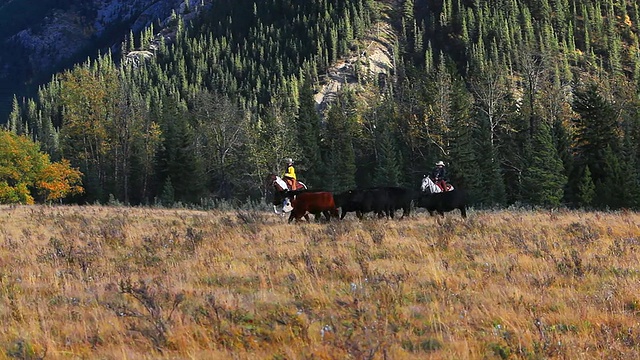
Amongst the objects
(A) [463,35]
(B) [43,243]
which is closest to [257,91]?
(A) [463,35]

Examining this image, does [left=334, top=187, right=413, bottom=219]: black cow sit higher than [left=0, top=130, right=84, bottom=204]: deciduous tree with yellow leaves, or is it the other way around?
[left=0, top=130, right=84, bottom=204]: deciduous tree with yellow leaves

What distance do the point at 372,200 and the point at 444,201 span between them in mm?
3116

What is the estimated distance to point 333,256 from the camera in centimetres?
999

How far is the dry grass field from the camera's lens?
16.8 ft

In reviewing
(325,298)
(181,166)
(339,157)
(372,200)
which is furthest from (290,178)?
(339,157)

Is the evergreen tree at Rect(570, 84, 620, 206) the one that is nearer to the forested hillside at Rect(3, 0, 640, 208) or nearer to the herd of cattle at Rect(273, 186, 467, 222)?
the forested hillside at Rect(3, 0, 640, 208)

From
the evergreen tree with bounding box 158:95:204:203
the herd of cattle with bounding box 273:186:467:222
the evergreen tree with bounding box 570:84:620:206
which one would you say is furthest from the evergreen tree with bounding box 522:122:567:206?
the evergreen tree with bounding box 158:95:204:203

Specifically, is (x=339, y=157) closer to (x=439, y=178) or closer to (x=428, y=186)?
(x=439, y=178)

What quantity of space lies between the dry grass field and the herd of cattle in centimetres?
489

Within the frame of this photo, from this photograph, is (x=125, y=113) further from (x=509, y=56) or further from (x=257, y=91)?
(x=509, y=56)

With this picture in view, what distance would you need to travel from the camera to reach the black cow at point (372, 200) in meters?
18.1

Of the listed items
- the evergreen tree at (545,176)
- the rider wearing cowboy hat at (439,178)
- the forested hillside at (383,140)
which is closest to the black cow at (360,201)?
the rider wearing cowboy hat at (439,178)

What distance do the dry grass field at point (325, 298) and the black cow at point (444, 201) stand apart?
702cm

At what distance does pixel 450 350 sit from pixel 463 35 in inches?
6667
